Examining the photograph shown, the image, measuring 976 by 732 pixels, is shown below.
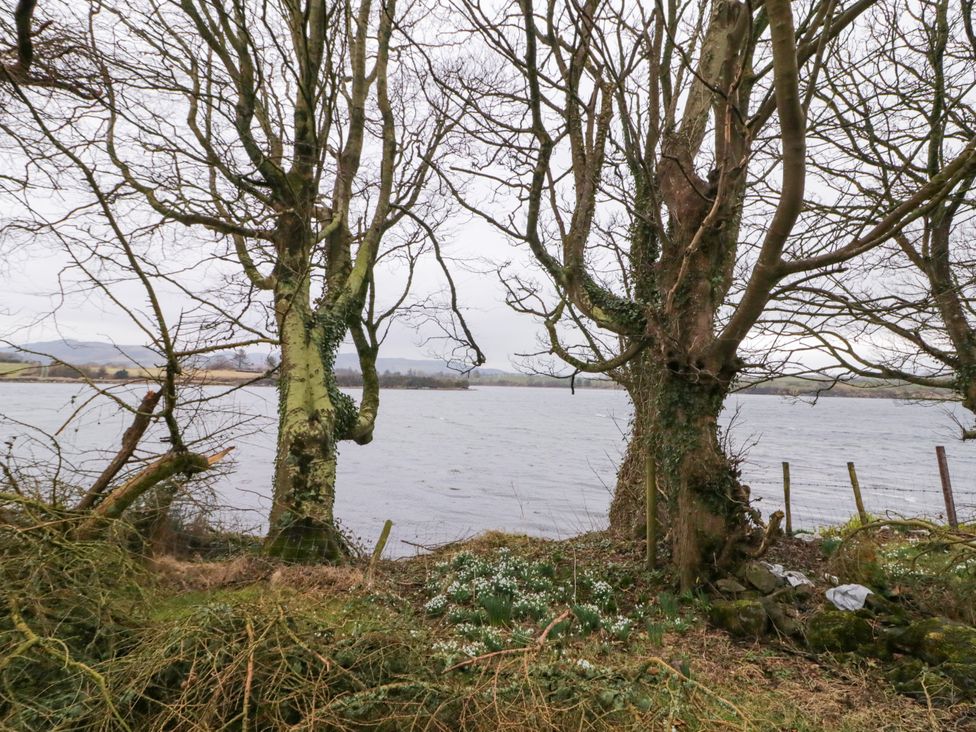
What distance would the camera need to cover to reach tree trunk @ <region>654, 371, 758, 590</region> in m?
7.16

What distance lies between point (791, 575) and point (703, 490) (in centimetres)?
140

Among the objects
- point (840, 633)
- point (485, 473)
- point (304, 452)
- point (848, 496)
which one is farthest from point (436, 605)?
point (848, 496)

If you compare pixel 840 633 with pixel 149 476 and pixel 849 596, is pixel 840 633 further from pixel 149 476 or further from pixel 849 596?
pixel 149 476

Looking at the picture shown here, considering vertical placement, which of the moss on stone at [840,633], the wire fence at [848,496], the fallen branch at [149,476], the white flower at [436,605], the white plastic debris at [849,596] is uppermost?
the fallen branch at [149,476]

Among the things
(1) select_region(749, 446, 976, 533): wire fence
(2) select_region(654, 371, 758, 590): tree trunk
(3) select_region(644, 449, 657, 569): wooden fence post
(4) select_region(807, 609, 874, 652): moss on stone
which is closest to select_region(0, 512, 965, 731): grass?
(4) select_region(807, 609, 874, 652): moss on stone

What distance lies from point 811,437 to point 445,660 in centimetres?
5047

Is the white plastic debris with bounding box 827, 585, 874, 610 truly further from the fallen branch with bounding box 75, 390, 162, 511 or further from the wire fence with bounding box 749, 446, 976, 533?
the wire fence with bounding box 749, 446, 976, 533

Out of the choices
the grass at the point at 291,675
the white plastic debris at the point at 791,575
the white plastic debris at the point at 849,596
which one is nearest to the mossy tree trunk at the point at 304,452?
the grass at the point at 291,675

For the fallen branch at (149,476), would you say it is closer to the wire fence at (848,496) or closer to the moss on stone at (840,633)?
the moss on stone at (840,633)

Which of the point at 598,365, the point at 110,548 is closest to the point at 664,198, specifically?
the point at 598,365

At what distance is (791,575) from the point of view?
7.14 m

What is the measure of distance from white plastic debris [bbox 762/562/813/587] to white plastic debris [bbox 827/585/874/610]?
597 mm

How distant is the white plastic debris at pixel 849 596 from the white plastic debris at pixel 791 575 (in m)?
0.60

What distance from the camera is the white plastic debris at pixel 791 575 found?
695 cm
